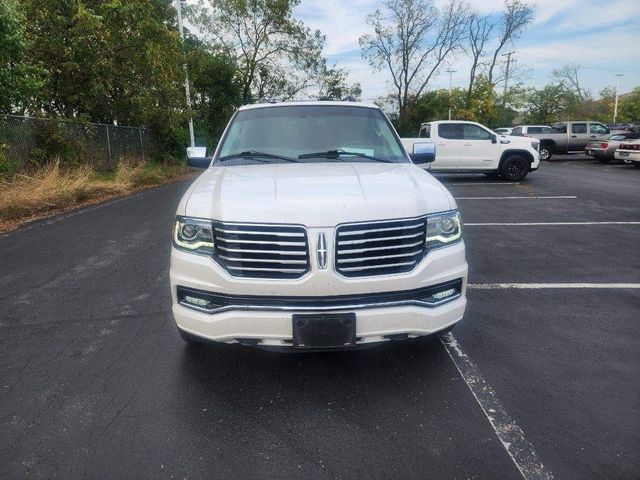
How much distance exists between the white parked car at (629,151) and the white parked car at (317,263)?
62.4 ft

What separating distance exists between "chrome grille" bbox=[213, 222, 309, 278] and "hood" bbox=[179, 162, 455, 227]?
0.05 metres

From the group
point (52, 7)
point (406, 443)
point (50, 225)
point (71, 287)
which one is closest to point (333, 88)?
point (52, 7)

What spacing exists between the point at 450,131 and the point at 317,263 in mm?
13347

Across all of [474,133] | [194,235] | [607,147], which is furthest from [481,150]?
[194,235]

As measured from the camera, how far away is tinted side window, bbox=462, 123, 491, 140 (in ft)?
48.6

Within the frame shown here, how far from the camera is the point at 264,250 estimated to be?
275 cm

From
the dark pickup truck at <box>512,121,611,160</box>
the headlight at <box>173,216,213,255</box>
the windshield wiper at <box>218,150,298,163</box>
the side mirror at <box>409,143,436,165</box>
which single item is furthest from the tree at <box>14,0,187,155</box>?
the dark pickup truck at <box>512,121,611,160</box>

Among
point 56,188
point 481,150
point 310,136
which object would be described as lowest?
point 56,188

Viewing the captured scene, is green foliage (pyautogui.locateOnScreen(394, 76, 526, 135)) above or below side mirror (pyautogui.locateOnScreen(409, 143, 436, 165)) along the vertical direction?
above

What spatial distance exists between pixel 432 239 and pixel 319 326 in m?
0.91

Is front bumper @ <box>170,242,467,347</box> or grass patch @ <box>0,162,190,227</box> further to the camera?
grass patch @ <box>0,162,190,227</box>

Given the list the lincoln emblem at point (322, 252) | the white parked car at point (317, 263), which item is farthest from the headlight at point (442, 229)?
the lincoln emblem at point (322, 252)

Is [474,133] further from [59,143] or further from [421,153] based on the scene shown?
[59,143]

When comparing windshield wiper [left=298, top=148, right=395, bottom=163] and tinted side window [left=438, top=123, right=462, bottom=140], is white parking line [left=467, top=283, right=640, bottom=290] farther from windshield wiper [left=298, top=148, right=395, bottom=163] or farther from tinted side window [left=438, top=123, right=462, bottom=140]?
tinted side window [left=438, top=123, right=462, bottom=140]
